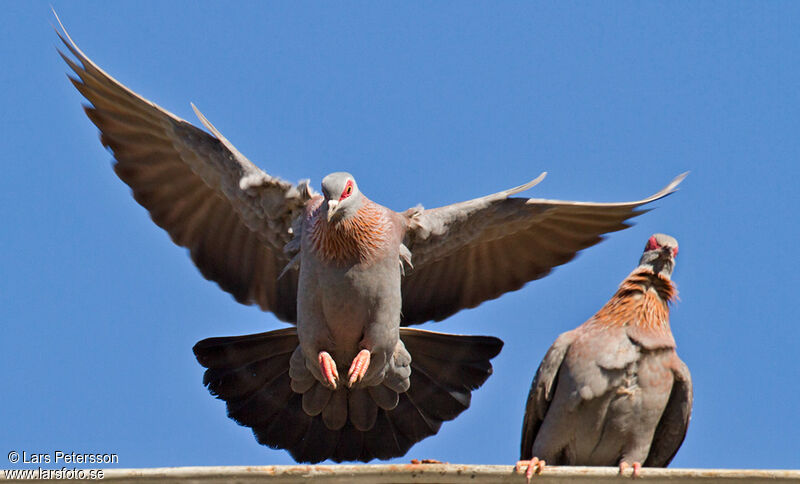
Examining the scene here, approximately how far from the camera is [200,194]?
10.7 m

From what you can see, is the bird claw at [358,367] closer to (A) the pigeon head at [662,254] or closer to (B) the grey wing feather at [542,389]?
(B) the grey wing feather at [542,389]

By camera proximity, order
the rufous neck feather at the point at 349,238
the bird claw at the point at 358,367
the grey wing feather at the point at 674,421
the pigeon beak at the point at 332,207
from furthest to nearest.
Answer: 1. the bird claw at the point at 358,367
2. the rufous neck feather at the point at 349,238
3. the pigeon beak at the point at 332,207
4. the grey wing feather at the point at 674,421

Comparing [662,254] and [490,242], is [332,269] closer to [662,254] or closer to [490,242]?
[490,242]

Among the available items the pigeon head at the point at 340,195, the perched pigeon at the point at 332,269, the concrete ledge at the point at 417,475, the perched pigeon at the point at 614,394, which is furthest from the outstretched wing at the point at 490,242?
the concrete ledge at the point at 417,475

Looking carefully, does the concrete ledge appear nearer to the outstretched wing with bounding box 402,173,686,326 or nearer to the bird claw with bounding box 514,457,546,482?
the bird claw with bounding box 514,457,546,482

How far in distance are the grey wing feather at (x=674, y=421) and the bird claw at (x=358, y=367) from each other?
2.14m

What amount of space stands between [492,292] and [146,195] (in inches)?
118

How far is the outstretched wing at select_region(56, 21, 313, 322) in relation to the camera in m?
10.3

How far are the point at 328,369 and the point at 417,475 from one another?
6.74ft

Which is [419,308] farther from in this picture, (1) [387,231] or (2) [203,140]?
(2) [203,140]

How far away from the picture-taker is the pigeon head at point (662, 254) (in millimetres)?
9453

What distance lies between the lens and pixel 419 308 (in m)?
11.1

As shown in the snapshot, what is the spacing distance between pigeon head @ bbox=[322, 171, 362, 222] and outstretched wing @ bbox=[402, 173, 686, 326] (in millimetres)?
838

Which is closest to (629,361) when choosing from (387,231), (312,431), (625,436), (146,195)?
(625,436)
